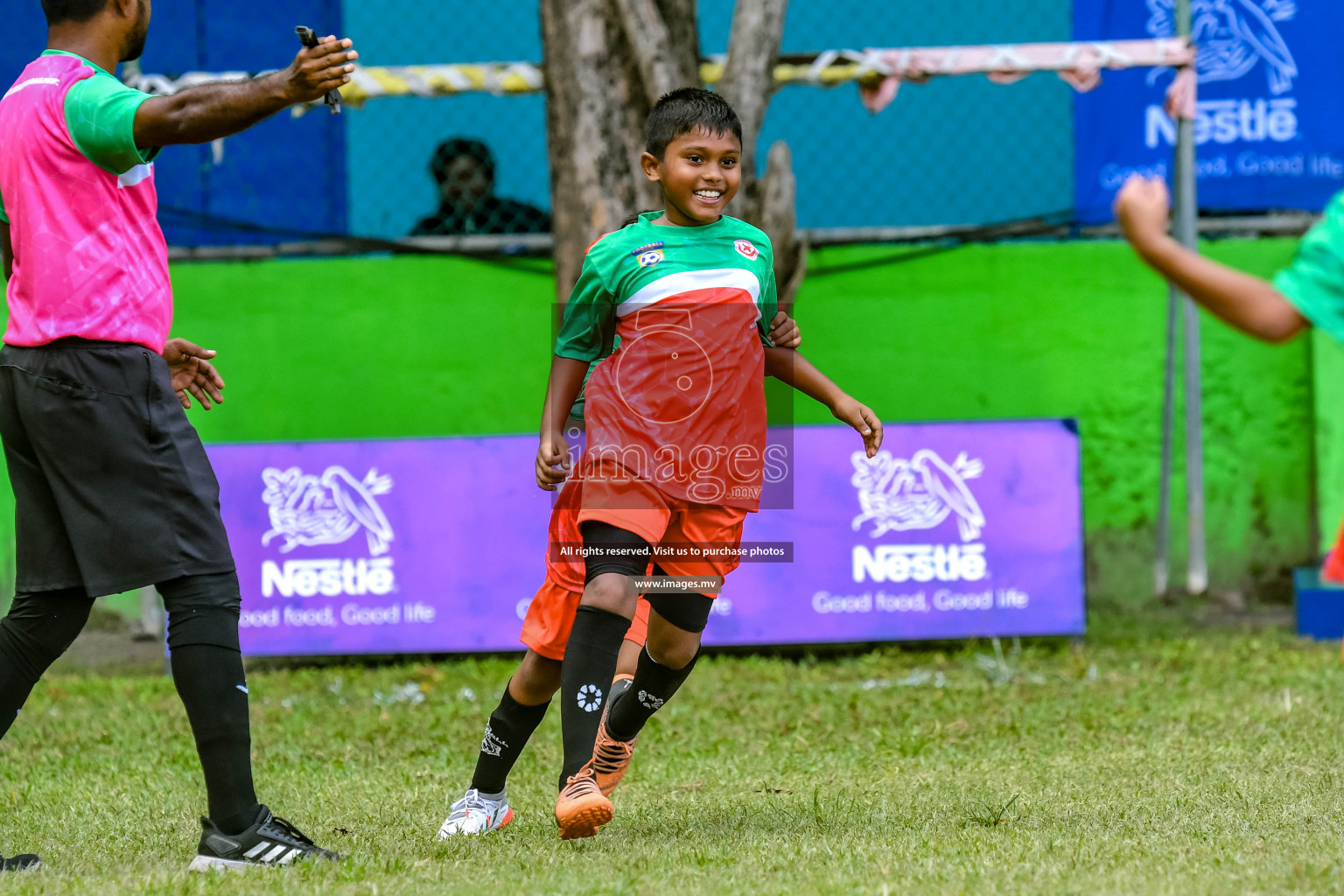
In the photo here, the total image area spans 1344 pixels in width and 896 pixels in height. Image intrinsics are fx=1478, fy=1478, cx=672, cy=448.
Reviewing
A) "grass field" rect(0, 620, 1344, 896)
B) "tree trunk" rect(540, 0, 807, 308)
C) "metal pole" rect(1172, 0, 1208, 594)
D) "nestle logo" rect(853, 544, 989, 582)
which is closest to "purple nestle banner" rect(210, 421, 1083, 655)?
"nestle logo" rect(853, 544, 989, 582)

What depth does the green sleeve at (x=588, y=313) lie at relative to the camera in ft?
11.9

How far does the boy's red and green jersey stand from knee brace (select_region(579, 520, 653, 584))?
0.13 m

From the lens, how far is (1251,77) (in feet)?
25.7

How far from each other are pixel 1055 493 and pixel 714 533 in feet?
12.0

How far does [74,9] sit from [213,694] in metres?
1.53

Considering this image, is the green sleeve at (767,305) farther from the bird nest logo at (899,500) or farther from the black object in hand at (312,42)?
the bird nest logo at (899,500)

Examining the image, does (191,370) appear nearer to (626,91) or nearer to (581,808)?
(581,808)

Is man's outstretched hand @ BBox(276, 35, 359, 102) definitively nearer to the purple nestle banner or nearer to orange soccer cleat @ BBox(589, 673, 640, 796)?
orange soccer cleat @ BBox(589, 673, 640, 796)

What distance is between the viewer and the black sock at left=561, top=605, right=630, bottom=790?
3.35 meters

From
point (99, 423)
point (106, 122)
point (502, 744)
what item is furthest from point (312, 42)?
point (502, 744)

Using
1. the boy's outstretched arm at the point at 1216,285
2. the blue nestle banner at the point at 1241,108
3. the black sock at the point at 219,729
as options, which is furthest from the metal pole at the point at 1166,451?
the black sock at the point at 219,729

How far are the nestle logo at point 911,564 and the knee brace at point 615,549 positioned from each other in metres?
3.41

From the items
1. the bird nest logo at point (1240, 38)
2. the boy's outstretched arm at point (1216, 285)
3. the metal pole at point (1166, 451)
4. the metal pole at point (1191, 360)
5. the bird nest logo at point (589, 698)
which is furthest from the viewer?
the bird nest logo at point (1240, 38)

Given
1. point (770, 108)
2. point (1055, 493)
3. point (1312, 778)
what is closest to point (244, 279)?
point (770, 108)
